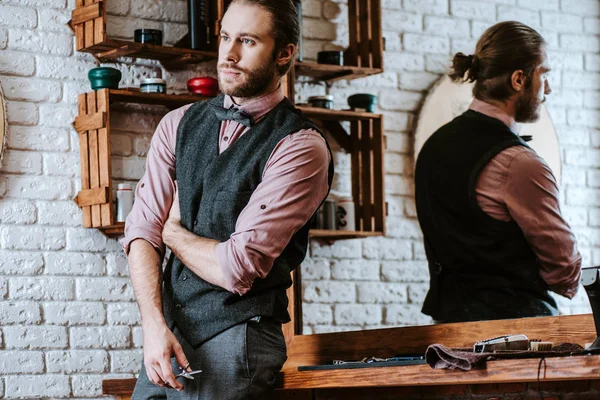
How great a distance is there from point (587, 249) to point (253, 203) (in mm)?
835

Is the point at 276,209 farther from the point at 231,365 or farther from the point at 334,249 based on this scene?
the point at 334,249

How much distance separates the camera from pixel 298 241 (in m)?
2.47

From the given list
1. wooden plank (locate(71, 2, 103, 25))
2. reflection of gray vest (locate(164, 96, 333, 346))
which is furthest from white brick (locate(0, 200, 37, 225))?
reflection of gray vest (locate(164, 96, 333, 346))

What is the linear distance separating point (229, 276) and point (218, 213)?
0.62ft

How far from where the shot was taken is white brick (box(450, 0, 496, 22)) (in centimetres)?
284

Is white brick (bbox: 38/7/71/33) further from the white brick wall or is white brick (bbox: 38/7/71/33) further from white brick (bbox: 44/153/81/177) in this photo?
white brick (bbox: 44/153/81/177)

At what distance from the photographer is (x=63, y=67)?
129 inches

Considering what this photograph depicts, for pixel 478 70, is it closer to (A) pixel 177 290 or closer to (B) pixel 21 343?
(A) pixel 177 290

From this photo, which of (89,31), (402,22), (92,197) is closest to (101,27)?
(89,31)

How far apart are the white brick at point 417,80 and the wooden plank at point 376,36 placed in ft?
0.30

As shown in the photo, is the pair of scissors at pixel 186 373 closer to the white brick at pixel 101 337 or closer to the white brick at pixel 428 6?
the white brick at pixel 101 337

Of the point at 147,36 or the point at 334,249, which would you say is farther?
the point at 334,249

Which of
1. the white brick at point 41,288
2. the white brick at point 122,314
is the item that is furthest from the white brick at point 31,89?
the white brick at point 122,314

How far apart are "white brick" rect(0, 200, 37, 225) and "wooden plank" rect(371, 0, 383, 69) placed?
1.19 metres
